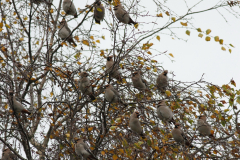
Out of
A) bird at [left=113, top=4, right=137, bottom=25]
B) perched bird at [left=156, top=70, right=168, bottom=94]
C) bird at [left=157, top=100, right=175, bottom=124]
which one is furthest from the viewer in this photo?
bird at [left=113, top=4, right=137, bottom=25]

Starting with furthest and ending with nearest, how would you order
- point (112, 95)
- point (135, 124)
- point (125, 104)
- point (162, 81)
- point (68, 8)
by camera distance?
point (68, 8) < point (162, 81) < point (112, 95) < point (125, 104) < point (135, 124)

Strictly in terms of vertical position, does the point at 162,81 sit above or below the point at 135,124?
above

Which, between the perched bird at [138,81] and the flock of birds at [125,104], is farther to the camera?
the perched bird at [138,81]

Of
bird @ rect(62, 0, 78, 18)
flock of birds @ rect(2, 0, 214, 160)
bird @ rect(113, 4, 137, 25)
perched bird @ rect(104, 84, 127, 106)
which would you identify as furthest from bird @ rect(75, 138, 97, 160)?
bird @ rect(62, 0, 78, 18)

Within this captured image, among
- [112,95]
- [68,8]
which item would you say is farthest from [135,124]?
[68,8]

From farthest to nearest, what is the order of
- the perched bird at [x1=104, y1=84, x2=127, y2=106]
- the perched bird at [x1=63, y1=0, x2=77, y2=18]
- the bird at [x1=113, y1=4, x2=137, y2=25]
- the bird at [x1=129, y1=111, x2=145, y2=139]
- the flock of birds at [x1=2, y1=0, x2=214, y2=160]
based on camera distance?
the perched bird at [x1=63, y1=0, x2=77, y2=18] → the bird at [x1=113, y1=4, x2=137, y2=25] → the perched bird at [x1=104, y1=84, x2=127, y2=106] → the flock of birds at [x1=2, y1=0, x2=214, y2=160] → the bird at [x1=129, y1=111, x2=145, y2=139]

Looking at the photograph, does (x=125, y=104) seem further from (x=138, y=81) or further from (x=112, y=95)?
(x=138, y=81)

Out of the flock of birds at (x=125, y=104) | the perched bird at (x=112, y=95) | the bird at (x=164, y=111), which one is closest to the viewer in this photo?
the flock of birds at (x=125, y=104)

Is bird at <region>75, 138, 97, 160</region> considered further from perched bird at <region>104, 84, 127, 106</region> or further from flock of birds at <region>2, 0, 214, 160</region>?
perched bird at <region>104, 84, 127, 106</region>

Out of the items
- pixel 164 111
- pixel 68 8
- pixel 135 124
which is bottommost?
pixel 135 124

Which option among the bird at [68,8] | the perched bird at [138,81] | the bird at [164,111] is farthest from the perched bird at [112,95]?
the bird at [68,8]

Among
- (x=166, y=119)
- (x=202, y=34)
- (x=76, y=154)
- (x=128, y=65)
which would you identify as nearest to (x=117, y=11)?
(x=128, y=65)

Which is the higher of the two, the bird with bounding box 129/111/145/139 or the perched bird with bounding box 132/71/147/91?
the perched bird with bounding box 132/71/147/91

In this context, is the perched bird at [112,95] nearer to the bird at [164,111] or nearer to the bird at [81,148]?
the bird at [164,111]
